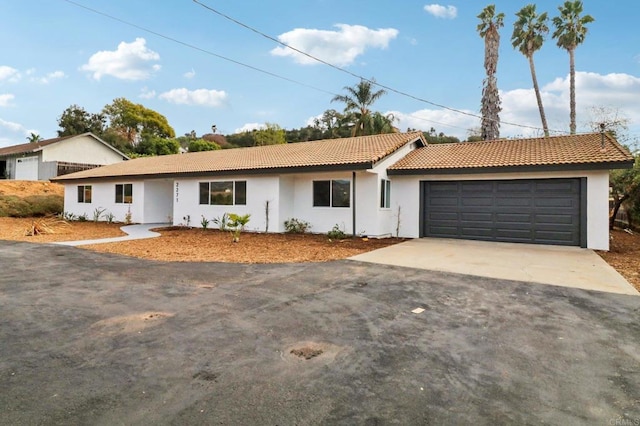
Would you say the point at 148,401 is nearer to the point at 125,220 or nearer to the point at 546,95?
the point at 125,220

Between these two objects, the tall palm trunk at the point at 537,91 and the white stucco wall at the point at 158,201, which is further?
the tall palm trunk at the point at 537,91

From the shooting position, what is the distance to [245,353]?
336 centimetres

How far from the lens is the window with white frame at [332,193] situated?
13102 millimetres

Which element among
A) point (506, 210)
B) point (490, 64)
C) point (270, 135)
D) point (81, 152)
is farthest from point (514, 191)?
point (81, 152)

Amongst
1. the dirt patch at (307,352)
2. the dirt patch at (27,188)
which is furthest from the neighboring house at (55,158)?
the dirt patch at (307,352)

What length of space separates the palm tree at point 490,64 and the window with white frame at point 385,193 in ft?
51.2

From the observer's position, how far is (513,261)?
8.47m

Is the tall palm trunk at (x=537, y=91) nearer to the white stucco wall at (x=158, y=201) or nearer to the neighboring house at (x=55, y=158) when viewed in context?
the white stucco wall at (x=158, y=201)

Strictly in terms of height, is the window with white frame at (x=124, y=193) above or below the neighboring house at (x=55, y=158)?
below

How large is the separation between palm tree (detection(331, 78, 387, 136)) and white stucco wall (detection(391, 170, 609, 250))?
62.0 feet

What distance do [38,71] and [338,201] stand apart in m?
15.9

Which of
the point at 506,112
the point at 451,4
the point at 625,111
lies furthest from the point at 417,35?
the point at 506,112

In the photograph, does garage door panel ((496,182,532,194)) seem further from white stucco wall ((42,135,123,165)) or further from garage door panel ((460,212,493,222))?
white stucco wall ((42,135,123,165))

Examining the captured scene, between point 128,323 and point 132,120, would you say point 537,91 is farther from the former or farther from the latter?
point 132,120
